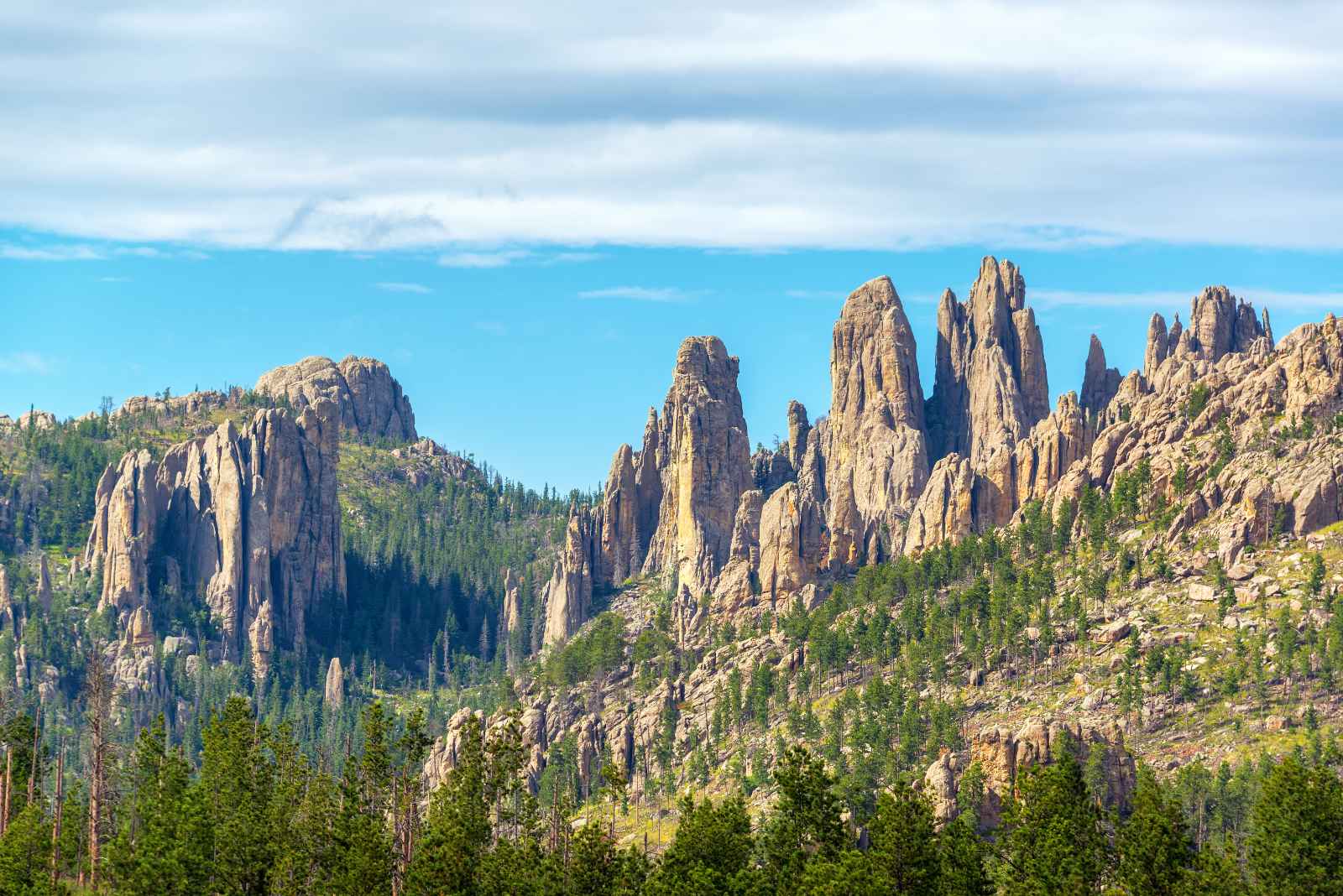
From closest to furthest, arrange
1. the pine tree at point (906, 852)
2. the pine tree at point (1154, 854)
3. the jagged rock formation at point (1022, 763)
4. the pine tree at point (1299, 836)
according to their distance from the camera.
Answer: the pine tree at point (1299, 836), the pine tree at point (1154, 854), the pine tree at point (906, 852), the jagged rock formation at point (1022, 763)

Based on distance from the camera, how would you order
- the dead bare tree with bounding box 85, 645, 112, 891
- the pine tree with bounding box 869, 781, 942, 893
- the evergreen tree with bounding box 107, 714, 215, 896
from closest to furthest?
the pine tree with bounding box 869, 781, 942, 893 → the evergreen tree with bounding box 107, 714, 215, 896 → the dead bare tree with bounding box 85, 645, 112, 891

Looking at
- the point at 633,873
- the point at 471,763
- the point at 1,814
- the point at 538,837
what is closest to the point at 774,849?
the point at 633,873

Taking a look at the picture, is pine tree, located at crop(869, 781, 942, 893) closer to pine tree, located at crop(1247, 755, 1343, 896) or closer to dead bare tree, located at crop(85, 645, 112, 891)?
pine tree, located at crop(1247, 755, 1343, 896)

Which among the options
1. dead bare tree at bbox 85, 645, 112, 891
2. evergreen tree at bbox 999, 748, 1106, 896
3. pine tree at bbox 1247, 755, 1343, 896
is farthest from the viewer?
dead bare tree at bbox 85, 645, 112, 891

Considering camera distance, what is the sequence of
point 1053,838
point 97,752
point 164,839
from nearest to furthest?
1. point 1053,838
2. point 164,839
3. point 97,752

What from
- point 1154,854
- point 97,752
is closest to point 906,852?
point 1154,854

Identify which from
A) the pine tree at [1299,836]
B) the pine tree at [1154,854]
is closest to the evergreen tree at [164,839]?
the pine tree at [1154,854]

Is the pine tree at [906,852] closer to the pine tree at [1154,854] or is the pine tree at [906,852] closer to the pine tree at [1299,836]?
the pine tree at [1154,854]

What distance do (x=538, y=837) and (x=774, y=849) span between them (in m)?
22.9

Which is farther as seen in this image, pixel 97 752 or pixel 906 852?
pixel 97 752

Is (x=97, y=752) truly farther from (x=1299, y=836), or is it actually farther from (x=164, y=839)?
(x=1299, y=836)

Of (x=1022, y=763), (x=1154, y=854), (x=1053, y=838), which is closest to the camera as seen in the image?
(x=1154, y=854)

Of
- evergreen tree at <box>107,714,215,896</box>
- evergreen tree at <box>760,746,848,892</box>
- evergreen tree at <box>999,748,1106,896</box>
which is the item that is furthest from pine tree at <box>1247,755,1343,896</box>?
evergreen tree at <box>107,714,215,896</box>

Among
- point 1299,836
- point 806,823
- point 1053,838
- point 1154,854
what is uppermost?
point 806,823
